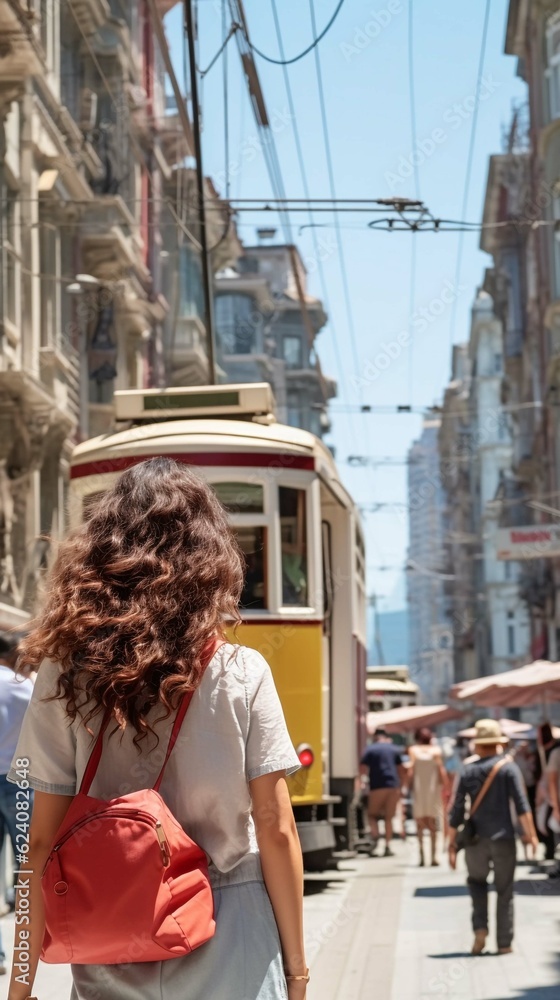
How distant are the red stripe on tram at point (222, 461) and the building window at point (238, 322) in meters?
64.9

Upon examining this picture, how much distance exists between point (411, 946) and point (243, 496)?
351 cm

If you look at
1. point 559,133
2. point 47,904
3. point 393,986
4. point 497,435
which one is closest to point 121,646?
point 47,904

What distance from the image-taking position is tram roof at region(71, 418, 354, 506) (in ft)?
40.9

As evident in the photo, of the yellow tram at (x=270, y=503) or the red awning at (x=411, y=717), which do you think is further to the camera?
the red awning at (x=411, y=717)

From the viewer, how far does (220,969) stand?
9.55ft

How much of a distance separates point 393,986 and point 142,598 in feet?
21.6

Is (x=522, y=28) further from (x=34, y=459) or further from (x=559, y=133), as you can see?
(x=34, y=459)

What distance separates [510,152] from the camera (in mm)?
54094

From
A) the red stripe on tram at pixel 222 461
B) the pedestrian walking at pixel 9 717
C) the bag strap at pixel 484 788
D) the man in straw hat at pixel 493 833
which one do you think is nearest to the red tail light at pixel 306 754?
the man in straw hat at pixel 493 833

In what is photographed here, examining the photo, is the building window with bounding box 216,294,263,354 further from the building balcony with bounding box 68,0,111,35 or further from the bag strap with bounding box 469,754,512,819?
the bag strap with bounding box 469,754,512,819

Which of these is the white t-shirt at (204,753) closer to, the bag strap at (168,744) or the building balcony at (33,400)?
the bag strap at (168,744)

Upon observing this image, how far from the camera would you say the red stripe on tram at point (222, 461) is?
12.4 metres

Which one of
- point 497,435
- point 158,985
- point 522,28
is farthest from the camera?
point 497,435

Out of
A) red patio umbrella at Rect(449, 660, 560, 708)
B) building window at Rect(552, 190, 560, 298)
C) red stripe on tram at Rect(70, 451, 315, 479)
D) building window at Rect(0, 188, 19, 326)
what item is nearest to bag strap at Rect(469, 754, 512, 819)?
red stripe on tram at Rect(70, 451, 315, 479)
